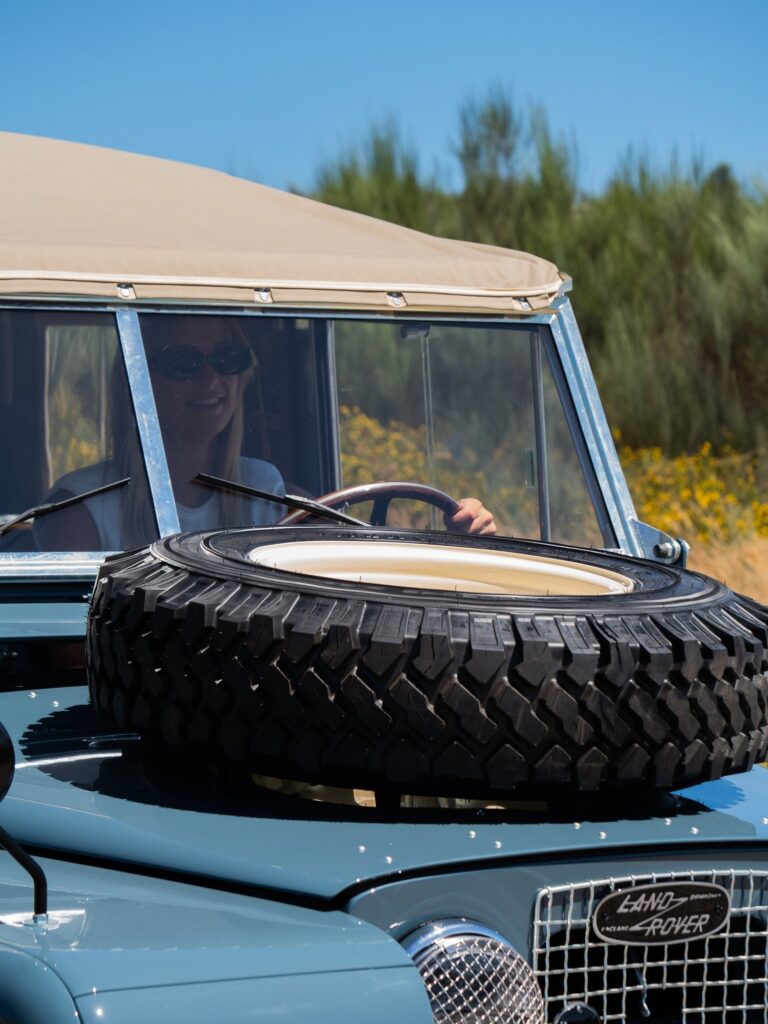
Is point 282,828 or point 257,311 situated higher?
point 257,311

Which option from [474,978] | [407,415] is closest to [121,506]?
[407,415]

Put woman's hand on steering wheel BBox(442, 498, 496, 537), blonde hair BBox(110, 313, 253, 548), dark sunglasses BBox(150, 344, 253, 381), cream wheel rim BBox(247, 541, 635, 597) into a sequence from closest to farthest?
cream wheel rim BBox(247, 541, 635, 597), blonde hair BBox(110, 313, 253, 548), dark sunglasses BBox(150, 344, 253, 381), woman's hand on steering wheel BBox(442, 498, 496, 537)

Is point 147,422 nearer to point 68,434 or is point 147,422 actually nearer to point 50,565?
point 68,434

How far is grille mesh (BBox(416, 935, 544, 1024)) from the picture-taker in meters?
1.59

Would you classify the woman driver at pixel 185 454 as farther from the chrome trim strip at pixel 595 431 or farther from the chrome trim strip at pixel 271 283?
the chrome trim strip at pixel 595 431

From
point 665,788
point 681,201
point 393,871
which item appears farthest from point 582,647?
point 681,201

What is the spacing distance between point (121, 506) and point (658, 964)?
55.8 inches

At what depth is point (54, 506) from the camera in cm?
262

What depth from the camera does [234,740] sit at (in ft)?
6.10

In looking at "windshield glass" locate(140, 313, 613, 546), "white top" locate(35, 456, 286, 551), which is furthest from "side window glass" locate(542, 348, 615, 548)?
"white top" locate(35, 456, 286, 551)

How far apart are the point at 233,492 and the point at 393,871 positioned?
125 centimetres

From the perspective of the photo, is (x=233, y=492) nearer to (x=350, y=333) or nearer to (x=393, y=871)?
(x=350, y=333)

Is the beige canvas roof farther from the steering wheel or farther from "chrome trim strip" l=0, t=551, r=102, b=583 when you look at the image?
"chrome trim strip" l=0, t=551, r=102, b=583

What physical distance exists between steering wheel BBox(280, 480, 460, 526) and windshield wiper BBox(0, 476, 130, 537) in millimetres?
481
